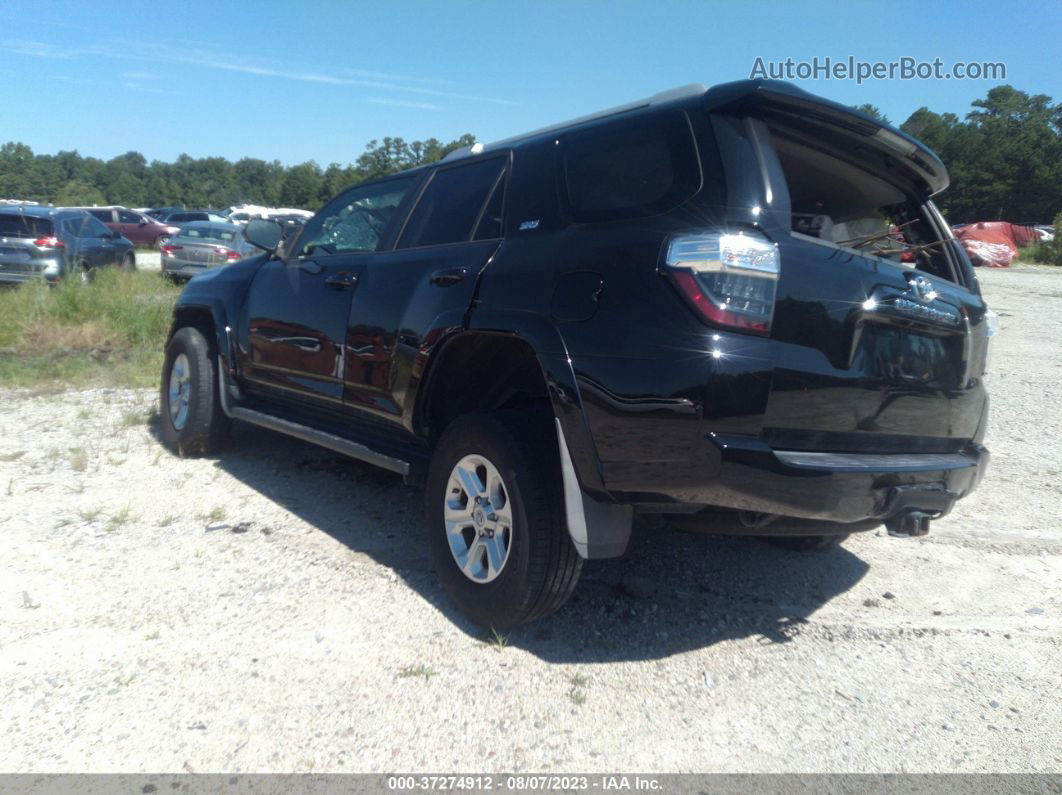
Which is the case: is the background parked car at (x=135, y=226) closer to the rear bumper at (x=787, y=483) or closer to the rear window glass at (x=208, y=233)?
the rear window glass at (x=208, y=233)

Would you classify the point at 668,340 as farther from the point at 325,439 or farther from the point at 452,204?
the point at 325,439

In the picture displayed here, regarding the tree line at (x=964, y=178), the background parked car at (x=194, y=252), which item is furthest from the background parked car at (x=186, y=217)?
the background parked car at (x=194, y=252)

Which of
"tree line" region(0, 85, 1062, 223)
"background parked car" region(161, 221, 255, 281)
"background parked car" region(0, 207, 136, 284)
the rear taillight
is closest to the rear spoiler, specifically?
the rear taillight

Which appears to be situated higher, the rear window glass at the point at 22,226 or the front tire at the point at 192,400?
the rear window glass at the point at 22,226

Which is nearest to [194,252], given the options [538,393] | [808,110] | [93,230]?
[93,230]

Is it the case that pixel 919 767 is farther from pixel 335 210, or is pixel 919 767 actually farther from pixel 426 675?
pixel 335 210

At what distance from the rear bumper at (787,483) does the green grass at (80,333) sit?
6.85 meters

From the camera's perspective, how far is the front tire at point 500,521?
317 centimetres

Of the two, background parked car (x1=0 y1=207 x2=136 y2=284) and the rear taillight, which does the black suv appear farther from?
background parked car (x1=0 y1=207 x2=136 y2=284)

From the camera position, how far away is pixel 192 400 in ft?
18.7

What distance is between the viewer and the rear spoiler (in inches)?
113

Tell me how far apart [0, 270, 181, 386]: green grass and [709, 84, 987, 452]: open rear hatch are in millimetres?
6968

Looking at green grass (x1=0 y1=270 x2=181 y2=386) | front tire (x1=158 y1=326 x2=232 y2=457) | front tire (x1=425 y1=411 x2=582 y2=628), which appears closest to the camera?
front tire (x1=425 y1=411 x2=582 y2=628)

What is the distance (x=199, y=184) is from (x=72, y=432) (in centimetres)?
7735
